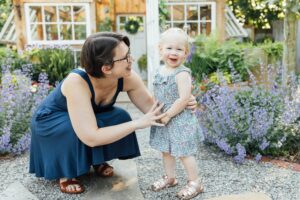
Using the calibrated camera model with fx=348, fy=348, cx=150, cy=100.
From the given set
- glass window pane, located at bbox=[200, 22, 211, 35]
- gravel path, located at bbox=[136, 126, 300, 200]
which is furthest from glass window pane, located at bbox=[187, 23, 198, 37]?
gravel path, located at bbox=[136, 126, 300, 200]

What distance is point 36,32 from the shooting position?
315 inches

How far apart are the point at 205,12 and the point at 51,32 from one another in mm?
3616

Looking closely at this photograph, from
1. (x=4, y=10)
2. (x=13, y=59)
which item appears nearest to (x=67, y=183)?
(x=13, y=59)

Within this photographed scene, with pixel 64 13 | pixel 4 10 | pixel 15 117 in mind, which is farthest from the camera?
pixel 4 10

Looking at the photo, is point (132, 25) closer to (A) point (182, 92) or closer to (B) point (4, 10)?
(B) point (4, 10)

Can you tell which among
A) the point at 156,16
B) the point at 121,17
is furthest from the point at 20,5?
the point at 156,16

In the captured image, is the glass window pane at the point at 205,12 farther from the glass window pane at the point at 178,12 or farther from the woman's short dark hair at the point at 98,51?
the woman's short dark hair at the point at 98,51

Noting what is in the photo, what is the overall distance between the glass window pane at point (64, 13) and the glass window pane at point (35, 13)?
0.49 metres

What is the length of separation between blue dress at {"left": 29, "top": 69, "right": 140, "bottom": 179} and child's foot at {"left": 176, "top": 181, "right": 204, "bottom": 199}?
0.47m

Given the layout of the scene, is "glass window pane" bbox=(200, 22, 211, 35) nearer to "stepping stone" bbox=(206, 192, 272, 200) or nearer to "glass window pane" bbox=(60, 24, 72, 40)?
"glass window pane" bbox=(60, 24, 72, 40)

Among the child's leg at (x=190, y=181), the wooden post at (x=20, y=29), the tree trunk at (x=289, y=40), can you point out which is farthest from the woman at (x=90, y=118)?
the wooden post at (x=20, y=29)

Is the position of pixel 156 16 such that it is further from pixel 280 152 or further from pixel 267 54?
pixel 280 152

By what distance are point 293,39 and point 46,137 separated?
295cm

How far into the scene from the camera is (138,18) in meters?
9.41
